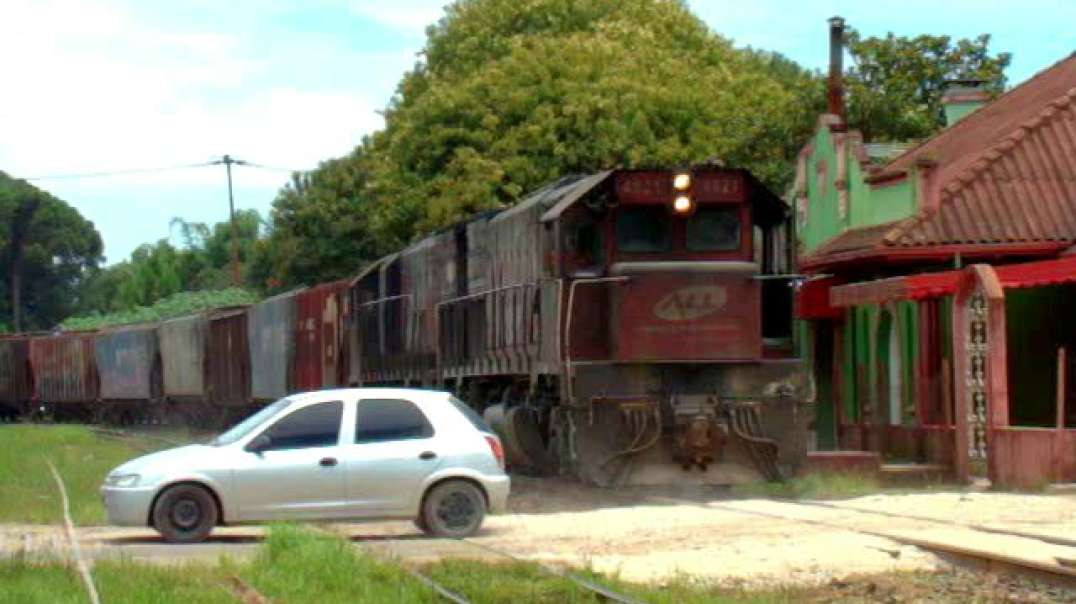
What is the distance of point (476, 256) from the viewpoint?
981 inches

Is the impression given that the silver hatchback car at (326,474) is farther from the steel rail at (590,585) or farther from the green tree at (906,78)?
the green tree at (906,78)

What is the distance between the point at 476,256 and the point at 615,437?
591cm

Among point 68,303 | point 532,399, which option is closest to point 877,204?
point 532,399

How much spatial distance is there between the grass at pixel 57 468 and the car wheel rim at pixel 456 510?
14.7 ft

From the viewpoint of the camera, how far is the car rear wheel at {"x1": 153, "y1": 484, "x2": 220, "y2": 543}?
16453mm

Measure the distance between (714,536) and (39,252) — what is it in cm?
10395

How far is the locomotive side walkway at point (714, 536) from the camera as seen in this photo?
45.0 feet

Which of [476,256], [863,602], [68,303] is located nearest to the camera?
[863,602]

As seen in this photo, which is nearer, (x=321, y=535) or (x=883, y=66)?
(x=321, y=535)

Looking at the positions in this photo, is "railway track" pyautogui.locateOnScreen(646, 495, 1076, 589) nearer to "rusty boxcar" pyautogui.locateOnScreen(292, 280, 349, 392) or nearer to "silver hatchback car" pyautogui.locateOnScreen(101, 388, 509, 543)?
"silver hatchback car" pyautogui.locateOnScreen(101, 388, 509, 543)

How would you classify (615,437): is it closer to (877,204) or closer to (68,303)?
(877,204)

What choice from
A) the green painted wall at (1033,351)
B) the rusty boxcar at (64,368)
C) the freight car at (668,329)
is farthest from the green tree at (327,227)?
the freight car at (668,329)

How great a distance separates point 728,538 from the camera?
15.6 meters

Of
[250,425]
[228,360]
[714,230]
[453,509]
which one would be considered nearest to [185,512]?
[250,425]
